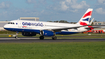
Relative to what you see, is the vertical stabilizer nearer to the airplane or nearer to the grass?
the airplane

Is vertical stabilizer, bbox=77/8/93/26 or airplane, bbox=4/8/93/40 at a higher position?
vertical stabilizer, bbox=77/8/93/26

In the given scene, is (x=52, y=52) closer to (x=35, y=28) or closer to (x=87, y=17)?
(x=35, y=28)

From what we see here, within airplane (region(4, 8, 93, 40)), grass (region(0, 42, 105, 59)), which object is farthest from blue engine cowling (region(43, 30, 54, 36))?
grass (region(0, 42, 105, 59))

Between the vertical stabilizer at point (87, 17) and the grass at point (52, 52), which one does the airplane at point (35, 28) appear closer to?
the vertical stabilizer at point (87, 17)

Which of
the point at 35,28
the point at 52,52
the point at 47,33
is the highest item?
the point at 35,28

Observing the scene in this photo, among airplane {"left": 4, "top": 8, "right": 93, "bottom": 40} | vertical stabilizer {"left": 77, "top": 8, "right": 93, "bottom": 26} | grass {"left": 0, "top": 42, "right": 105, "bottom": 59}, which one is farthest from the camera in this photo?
vertical stabilizer {"left": 77, "top": 8, "right": 93, "bottom": 26}

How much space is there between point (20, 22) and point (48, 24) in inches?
254

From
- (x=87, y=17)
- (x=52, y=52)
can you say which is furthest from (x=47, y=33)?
(x=52, y=52)

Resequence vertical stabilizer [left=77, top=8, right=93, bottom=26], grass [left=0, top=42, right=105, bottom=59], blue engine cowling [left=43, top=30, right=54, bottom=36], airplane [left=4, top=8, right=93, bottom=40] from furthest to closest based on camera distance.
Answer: vertical stabilizer [left=77, top=8, right=93, bottom=26] < airplane [left=4, top=8, right=93, bottom=40] < blue engine cowling [left=43, top=30, right=54, bottom=36] < grass [left=0, top=42, right=105, bottom=59]

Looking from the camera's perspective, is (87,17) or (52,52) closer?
(52,52)

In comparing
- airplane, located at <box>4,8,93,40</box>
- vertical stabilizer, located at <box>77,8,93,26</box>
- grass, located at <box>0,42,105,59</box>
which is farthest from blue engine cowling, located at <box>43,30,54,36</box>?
grass, located at <box>0,42,105,59</box>

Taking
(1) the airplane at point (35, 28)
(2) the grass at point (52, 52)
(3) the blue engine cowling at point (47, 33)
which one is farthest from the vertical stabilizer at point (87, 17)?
(2) the grass at point (52, 52)

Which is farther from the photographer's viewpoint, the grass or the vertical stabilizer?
the vertical stabilizer

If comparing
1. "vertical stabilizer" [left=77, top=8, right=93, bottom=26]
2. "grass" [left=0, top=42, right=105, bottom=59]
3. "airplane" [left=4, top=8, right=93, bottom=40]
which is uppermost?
"vertical stabilizer" [left=77, top=8, right=93, bottom=26]
